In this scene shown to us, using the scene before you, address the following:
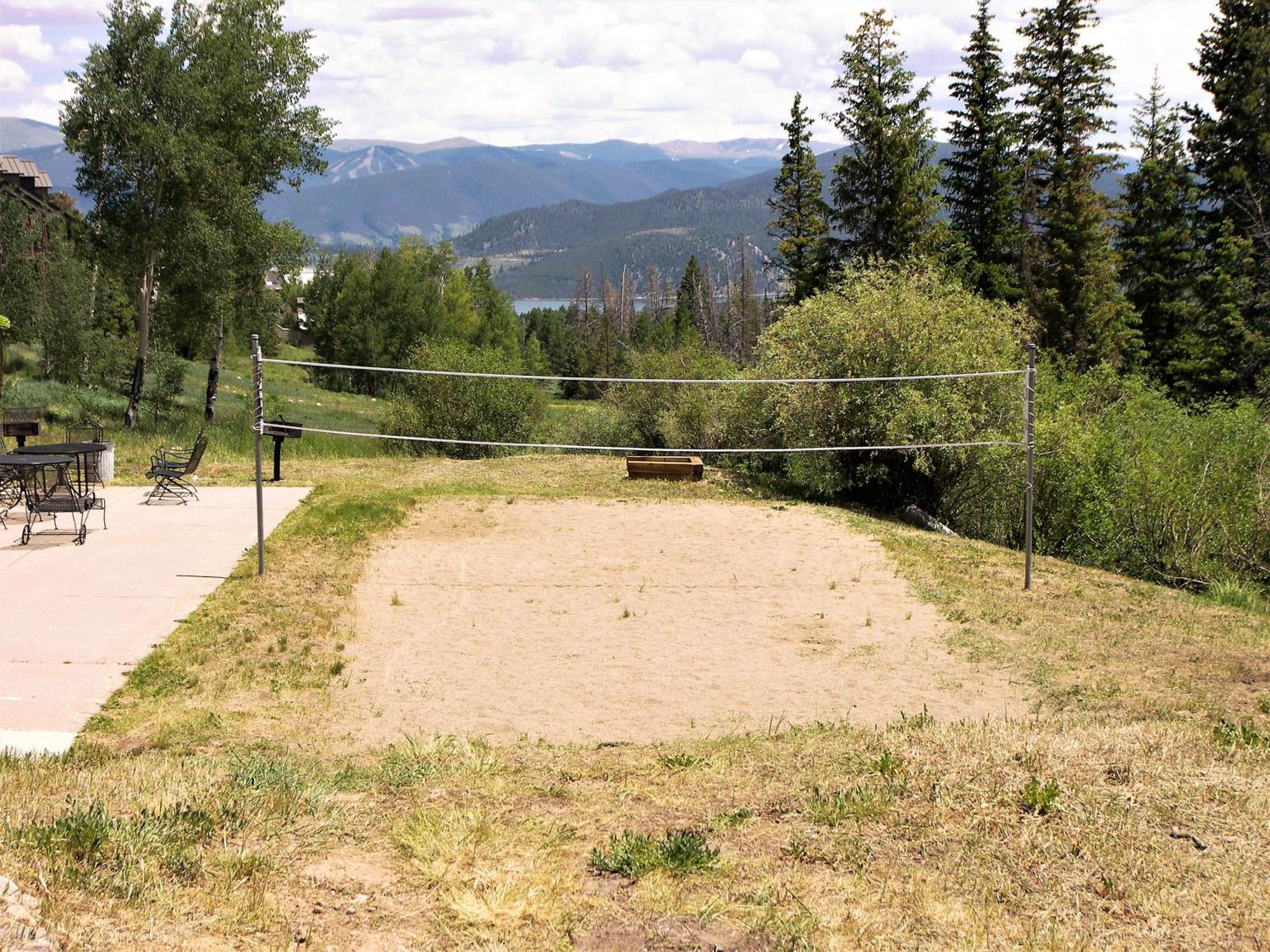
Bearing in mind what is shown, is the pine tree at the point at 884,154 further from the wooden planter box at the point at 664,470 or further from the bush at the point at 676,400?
the wooden planter box at the point at 664,470

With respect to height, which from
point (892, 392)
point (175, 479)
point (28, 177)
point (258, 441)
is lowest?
point (175, 479)

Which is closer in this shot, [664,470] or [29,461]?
[29,461]

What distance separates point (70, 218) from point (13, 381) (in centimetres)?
614

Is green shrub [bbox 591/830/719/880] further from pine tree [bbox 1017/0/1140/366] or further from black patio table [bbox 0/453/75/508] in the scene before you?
pine tree [bbox 1017/0/1140/366]

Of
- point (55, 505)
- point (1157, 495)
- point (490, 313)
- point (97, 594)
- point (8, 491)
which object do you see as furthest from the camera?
point (490, 313)

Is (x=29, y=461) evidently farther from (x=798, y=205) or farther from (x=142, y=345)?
(x=798, y=205)

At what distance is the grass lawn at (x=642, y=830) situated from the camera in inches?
175

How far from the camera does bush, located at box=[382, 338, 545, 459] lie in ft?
91.5

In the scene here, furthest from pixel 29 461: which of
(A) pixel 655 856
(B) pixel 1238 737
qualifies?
(B) pixel 1238 737

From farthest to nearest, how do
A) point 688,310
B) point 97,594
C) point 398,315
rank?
1. point 688,310
2. point 398,315
3. point 97,594

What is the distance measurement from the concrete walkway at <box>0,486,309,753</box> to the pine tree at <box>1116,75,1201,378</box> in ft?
110

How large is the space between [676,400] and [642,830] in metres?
21.0

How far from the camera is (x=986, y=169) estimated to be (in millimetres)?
36344

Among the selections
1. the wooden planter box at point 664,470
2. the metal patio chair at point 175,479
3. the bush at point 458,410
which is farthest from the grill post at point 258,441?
the bush at point 458,410
